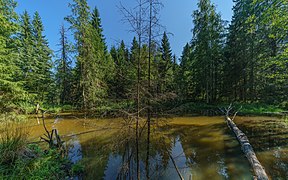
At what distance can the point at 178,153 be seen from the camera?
6.30m

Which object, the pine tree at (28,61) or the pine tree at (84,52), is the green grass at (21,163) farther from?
the pine tree at (28,61)

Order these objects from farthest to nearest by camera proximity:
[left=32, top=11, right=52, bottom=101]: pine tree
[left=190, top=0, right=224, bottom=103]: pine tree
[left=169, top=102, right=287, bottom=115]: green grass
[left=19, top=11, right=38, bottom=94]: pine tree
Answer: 1. [left=32, top=11, right=52, bottom=101]: pine tree
2. [left=19, top=11, right=38, bottom=94]: pine tree
3. [left=190, top=0, right=224, bottom=103]: pine tree
4. [left=169, top=102, right=287, bottom=115]: green grass

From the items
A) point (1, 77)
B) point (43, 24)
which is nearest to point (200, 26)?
point (1, 77)

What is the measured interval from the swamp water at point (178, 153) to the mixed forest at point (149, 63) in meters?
1.27

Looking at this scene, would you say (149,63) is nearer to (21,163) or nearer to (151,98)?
(151,98)

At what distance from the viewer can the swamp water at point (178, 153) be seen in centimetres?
415

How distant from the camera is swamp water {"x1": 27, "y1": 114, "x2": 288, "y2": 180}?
4.15m

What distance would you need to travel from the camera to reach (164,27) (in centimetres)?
366

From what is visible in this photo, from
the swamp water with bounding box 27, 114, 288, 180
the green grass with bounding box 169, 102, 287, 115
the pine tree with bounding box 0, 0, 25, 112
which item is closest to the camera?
the swamp water with bounding box 27, 114, 288, 180

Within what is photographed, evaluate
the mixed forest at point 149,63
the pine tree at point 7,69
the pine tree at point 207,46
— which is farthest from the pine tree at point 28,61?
the pine tree at point 207,46

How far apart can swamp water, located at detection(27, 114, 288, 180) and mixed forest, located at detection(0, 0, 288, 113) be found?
1.27 metres

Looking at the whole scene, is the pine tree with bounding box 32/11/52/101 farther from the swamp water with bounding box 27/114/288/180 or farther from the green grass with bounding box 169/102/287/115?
the green grass with bounding box 169/102/287/115

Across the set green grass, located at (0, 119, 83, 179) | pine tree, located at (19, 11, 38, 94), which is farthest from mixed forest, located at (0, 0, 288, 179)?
pine tree, located at (19, 11, 38, 94)

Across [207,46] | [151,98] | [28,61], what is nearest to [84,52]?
[151,98]
